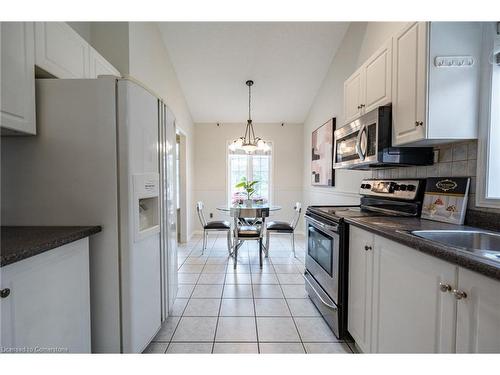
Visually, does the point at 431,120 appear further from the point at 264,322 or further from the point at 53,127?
the point at 53,127

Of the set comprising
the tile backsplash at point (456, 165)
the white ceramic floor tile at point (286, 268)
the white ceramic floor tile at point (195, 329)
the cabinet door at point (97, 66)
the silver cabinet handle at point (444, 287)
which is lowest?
the white ceramic floor tile at point (286, 268)

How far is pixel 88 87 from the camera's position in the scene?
1.25 m

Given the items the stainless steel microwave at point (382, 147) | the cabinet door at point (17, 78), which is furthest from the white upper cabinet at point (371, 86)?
the cabinet door at point (17, 78)

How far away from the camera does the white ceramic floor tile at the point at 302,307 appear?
76.4 inches

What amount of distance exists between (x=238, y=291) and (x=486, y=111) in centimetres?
238

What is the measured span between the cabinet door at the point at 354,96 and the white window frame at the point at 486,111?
815 millimetres

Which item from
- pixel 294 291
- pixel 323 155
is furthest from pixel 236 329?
pixel 323 155

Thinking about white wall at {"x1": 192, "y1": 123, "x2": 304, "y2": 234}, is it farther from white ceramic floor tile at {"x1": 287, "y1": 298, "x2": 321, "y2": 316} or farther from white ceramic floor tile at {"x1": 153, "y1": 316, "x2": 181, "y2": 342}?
white ceramic floor tile at {"x1": 153, "y1": 316, "x2": 181, "y2": 342}

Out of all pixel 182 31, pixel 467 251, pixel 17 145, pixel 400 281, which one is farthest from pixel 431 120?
pixel 182 31

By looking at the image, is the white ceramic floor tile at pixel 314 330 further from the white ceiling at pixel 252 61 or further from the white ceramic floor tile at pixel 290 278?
the white ceiling at pixel 252 61

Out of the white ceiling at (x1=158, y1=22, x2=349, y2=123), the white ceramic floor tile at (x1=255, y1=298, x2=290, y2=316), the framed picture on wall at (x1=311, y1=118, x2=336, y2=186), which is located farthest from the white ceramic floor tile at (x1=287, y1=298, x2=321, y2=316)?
the white ceiling at (x1=158, y1=22, x2=349, y2=123)

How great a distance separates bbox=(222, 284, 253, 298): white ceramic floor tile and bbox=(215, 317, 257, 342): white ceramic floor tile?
0.38 m

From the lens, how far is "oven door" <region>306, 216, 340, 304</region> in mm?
1594

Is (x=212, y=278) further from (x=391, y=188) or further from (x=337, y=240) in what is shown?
(x=391, y=188)
